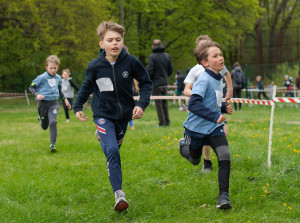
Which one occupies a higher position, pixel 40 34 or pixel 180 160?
pixel 40 34

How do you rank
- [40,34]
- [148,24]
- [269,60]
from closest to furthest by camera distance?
[40,34]
[148,24]
[269,60]

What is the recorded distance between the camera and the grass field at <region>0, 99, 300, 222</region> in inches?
165

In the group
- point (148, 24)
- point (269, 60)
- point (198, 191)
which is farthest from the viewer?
point (269, 60)

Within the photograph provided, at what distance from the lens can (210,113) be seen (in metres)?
4.12

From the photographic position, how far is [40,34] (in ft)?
82.8

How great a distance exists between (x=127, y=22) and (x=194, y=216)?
96.7 ft

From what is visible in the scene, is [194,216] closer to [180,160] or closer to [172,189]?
[172,189]

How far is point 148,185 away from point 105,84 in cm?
156

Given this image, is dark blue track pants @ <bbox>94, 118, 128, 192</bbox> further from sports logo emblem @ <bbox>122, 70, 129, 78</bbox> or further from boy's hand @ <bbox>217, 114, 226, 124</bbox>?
boy's hand @ <bbox>217, 114, 226, 124</bbox>

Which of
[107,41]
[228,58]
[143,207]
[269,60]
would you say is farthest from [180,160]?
[228,58]

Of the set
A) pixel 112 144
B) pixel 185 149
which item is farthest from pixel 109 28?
pixel 185 149

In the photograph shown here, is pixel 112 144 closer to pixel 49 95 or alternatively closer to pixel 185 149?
pixel 185 149

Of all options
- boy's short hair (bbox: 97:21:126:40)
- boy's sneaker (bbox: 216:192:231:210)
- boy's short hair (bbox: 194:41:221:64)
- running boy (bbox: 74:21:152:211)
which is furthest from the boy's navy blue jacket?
boy's sneaker (bbox: 216:192:231:210)

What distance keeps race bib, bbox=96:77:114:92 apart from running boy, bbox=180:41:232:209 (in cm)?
91
